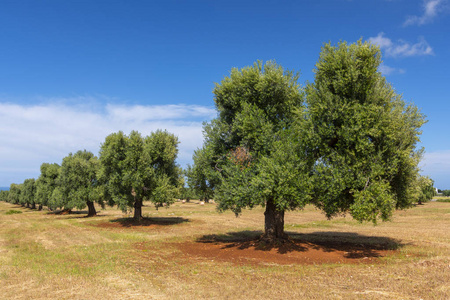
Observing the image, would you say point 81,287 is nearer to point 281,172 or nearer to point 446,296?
point 281,172

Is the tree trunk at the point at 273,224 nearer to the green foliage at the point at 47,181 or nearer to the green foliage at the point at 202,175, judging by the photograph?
the green foliage at the point at 202,175

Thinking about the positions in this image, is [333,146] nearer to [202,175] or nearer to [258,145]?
[258,145]

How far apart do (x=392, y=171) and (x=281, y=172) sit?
7.58 m

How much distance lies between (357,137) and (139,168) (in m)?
28.3

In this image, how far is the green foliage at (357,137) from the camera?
18.1 meters

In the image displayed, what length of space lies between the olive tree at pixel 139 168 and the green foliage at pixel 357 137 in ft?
79.4

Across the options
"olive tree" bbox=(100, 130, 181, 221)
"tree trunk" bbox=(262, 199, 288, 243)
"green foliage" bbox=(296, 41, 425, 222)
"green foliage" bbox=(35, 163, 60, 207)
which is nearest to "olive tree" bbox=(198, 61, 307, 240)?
"tree trunk" bbox=(262, 199, 288, 243)

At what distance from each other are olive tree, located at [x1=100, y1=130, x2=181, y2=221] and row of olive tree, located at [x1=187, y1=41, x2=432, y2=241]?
1759cm

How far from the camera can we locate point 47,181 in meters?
70.0

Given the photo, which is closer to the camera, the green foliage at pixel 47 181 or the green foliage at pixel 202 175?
the green foliage at pixel 202 175

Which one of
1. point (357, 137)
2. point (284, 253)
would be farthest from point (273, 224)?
point (357, 137)

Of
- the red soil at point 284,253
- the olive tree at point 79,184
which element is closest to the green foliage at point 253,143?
the red soil at point 284,253

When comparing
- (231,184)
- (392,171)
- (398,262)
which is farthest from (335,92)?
(398,262)

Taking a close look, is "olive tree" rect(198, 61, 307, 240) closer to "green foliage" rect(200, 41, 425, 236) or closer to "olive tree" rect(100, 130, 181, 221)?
"green foliage" rect(200, 41, 425, 236)
